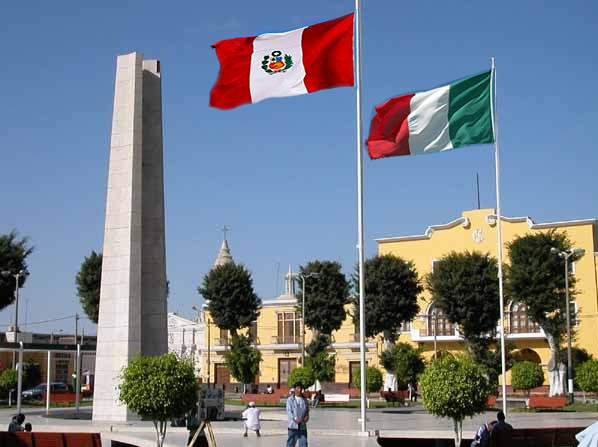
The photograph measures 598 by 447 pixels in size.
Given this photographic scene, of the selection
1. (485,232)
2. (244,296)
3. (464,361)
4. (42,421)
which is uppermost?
(485,232)

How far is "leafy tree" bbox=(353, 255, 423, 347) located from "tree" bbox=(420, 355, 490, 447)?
3532cm

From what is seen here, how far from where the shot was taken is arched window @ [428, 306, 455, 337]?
62.8m

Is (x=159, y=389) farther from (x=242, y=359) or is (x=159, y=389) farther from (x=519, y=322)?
(x=519, y=322)

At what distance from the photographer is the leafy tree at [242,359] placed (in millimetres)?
59500

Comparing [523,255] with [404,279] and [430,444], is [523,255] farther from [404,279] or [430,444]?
[430,444]

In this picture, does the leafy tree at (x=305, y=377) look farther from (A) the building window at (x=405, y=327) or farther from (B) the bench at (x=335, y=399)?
(A) the building window at (x=405, y=327)

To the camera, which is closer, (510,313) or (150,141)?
(150,141)

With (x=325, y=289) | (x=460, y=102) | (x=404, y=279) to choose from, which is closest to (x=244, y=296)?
(x=325, y=289)

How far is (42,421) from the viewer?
29.0m

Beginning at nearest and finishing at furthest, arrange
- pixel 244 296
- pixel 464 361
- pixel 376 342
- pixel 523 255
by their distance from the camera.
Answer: pixel 464 361 < pixel 523 255 < pixel 244 296 < pixel 376 342

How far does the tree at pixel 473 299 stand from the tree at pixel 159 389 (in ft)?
112

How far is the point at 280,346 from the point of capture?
70.6 m

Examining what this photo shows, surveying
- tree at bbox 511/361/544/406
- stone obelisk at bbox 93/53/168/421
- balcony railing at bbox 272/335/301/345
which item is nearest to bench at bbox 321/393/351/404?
tree at bbox 511/361/544/406

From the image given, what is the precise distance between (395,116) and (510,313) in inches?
1643
